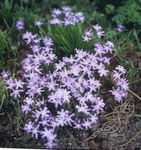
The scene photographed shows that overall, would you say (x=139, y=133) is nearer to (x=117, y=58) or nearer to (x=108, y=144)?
(x=108, y=144)

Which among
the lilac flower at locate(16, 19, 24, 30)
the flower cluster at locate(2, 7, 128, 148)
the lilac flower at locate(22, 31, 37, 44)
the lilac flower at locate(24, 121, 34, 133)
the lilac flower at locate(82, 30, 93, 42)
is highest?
the lilac flower at locate(16, 19, 24, 30)

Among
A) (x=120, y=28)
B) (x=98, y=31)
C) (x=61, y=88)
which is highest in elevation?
(x=120, y=28)

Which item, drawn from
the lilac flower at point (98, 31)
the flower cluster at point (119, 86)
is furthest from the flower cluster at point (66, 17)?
the flower cluster at point (119, 86)

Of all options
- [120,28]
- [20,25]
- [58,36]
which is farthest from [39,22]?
[120,28]

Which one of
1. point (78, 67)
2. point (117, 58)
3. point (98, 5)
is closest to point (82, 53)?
point (78, 67)

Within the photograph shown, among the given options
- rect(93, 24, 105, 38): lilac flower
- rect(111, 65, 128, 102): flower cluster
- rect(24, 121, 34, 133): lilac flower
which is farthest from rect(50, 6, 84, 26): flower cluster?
rect(24, 121, 34, 133): lilac flower

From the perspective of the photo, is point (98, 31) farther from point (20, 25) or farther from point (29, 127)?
point (29, 127)

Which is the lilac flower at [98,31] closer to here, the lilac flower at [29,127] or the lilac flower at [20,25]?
the lilac flower at [20,25]

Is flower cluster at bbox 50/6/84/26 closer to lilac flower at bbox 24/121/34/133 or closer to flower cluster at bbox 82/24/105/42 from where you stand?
flower cluster at bbox 82/24/105/42

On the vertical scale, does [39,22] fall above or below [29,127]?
above
